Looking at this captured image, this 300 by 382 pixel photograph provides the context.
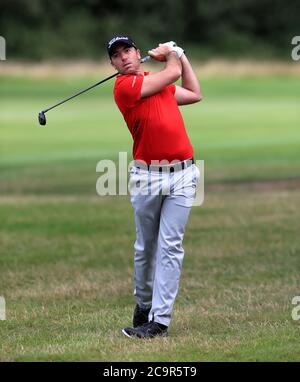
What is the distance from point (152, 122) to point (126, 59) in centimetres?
51

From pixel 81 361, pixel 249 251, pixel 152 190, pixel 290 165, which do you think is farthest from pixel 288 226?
pixel 290 165

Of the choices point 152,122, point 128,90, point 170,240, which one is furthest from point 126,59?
point 170,240

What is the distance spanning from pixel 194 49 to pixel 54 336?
67193 mm

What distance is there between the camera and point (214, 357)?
6820 millimetres

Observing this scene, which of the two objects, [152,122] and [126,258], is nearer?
[152,122]

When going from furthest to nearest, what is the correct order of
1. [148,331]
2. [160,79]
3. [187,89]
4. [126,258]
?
[126,258]
[187,89]
[148,331]
[160,79]

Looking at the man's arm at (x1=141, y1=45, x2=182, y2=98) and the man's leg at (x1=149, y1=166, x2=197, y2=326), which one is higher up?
the man's arm at (x1=141, y1=45, x2=182, y2=98)

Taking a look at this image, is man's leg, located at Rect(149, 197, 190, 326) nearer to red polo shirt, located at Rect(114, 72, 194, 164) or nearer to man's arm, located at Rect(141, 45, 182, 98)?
red polo shirt, located at Rect(114, 72, 194, 164)

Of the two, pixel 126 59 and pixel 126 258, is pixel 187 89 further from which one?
pixel 126 258

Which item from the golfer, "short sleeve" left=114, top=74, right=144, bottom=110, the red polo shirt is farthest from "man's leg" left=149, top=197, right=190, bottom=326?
"short sleeve" left=114, top=74, right=144, bottom=110

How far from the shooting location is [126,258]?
1172cm

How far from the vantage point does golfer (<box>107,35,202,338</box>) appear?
7.55 metres
